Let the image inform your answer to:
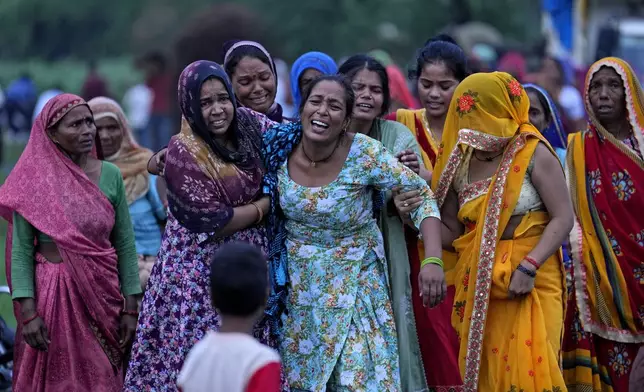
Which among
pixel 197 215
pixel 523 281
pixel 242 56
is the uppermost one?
pixel 242 56

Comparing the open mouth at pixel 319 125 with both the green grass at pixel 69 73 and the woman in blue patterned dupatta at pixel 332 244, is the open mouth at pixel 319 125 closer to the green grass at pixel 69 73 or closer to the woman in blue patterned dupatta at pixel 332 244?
the woman in blue patterned dupatta at pixel 332 244

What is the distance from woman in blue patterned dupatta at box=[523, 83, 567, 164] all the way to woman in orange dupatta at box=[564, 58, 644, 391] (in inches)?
20.4

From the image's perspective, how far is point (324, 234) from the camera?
567 cm

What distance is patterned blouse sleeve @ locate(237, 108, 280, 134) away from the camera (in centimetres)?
591

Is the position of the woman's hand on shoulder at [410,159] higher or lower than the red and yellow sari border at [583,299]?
higher

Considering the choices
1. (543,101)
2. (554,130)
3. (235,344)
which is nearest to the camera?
(235,344)

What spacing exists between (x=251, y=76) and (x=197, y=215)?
1.23 metres

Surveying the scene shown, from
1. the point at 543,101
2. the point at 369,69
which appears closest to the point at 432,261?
the point at 369,69

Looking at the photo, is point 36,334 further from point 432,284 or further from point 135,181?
point 432,284

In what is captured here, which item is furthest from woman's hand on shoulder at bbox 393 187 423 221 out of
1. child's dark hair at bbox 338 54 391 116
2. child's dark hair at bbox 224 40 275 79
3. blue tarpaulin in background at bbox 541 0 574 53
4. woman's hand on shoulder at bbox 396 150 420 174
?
blue tarpaulin in background at bbox 541 0 574 53

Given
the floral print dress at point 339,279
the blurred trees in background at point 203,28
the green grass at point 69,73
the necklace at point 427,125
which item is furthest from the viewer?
the green grass at point 69,73

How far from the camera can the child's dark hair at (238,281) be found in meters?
4.24

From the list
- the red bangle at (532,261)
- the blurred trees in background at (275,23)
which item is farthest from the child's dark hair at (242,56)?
the blurred trees in background at (275,23)

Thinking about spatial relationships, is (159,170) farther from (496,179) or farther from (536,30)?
(536,30)
